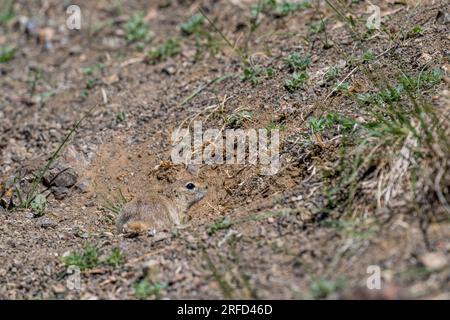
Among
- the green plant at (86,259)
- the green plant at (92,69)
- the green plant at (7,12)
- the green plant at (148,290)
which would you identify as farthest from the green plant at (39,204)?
the green plant at (7,12)

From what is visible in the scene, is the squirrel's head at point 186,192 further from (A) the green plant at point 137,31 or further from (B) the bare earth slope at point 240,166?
(A) the green plant at point 137,31

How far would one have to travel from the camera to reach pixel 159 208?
4168 millimetres

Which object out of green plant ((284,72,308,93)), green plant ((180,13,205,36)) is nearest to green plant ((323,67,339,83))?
green plant ((284,72,308,93))

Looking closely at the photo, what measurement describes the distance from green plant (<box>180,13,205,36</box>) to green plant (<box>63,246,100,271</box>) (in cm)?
285

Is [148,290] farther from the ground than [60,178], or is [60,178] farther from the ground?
[60,178]

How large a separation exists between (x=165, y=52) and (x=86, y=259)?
265 cm

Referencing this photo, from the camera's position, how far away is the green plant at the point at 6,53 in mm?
6645

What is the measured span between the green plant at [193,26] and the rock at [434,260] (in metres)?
3.55

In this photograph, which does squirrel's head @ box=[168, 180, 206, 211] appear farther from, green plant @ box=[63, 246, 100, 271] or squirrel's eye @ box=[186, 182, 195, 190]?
green plant @ box=[63, 246, 100, 271]

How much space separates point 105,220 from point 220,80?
1528mm

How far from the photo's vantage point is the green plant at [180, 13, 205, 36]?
19.9 feet

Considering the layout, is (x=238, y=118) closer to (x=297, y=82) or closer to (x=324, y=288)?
(x=297, y=82)

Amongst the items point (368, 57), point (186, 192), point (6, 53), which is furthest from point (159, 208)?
point (6, 53)
